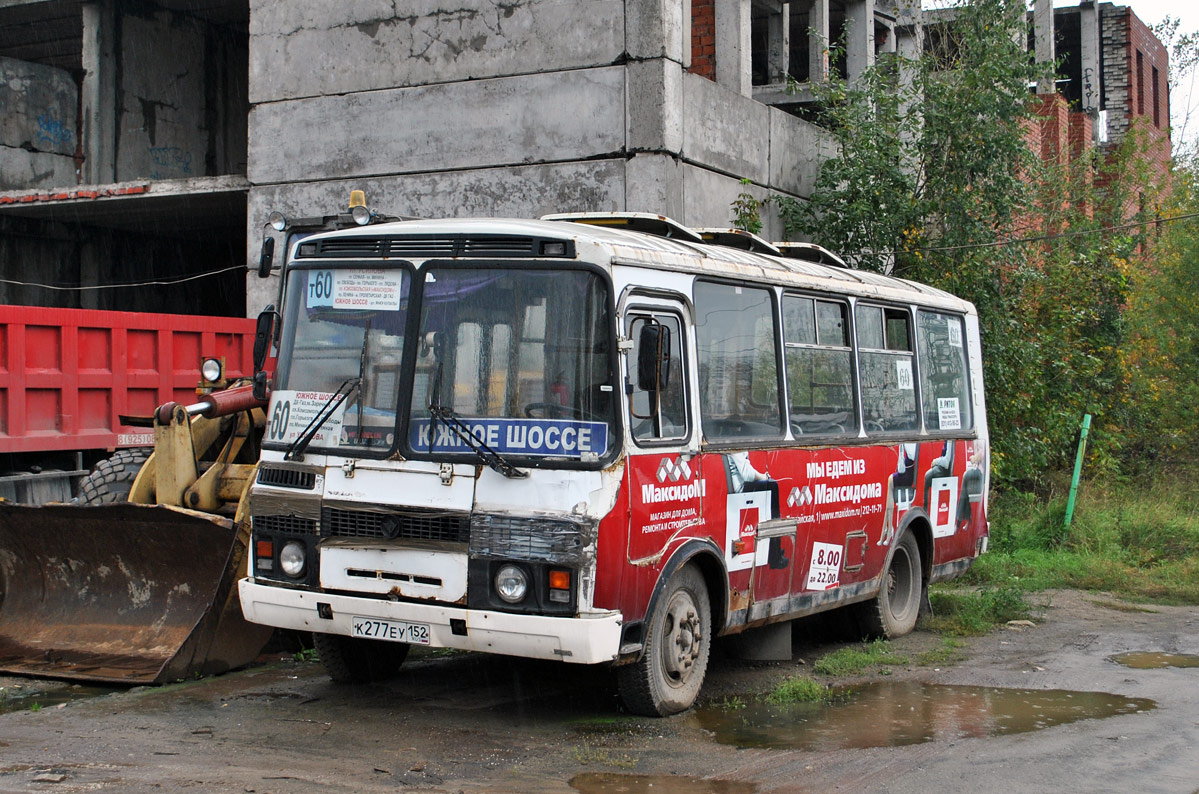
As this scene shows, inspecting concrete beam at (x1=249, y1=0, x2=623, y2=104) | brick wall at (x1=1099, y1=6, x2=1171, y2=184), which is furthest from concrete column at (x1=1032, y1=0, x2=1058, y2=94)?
concrete beam at (x1=249, y1=0, x2=623, y2=104)

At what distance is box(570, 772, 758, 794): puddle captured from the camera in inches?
222

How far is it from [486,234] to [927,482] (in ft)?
16.8

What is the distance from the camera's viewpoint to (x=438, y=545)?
6461 mm

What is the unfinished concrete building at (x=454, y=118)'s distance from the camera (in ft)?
41.2

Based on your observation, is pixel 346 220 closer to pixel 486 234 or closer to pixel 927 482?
pixel 486 234

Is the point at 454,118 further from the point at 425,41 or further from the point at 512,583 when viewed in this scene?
the point at 512,583

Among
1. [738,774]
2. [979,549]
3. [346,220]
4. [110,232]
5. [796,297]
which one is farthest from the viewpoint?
[110,232]

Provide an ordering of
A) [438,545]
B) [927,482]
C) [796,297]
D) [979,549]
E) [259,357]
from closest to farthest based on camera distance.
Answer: [438,545] < [259,357] < [796,297] < [927,482] < [979,549]

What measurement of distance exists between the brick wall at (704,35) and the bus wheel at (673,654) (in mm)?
9757

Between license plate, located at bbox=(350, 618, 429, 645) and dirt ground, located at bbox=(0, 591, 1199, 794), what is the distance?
19.8 inches

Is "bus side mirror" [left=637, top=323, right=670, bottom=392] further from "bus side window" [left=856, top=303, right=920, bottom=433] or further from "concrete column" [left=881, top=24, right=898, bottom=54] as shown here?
"concrete column" [left=881, top=24, right=898, bottom=54]

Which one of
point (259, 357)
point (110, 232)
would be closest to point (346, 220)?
point (259, 357)

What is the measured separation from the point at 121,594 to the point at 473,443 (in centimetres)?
320

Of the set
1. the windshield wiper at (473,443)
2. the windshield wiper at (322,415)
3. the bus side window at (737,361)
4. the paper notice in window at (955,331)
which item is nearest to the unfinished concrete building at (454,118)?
the paper notice in window at (955,331)
